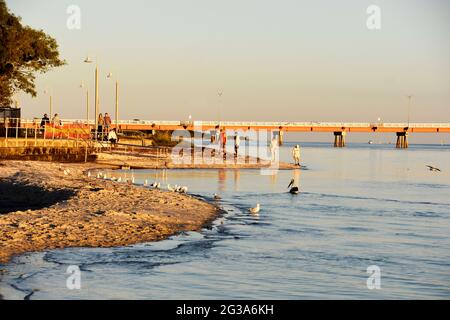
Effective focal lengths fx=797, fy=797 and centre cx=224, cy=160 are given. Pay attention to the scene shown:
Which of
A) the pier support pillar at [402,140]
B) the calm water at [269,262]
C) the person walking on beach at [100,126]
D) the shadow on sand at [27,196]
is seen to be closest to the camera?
the calm water at [269,262]

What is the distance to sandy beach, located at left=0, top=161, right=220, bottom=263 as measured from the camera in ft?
47.9

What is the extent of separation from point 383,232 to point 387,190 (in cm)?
1760

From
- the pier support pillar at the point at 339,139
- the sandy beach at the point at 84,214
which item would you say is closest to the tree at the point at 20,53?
the sandy beach at the point at 84,214

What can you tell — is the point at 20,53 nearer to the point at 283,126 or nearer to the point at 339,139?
the point at 283,126

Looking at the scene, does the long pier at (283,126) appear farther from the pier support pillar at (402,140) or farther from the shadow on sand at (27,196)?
the shadow on sand at (27,196)

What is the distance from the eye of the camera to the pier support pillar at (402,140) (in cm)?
18038

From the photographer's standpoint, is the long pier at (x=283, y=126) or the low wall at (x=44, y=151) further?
the long pier at (x=283, y=126)

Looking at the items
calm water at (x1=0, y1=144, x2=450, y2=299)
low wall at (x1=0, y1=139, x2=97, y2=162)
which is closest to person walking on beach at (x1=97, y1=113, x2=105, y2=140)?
low wall at (x1=0, y1=139, x2=97, y2=162)

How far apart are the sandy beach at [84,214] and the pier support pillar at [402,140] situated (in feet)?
516

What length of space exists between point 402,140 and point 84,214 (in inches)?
6795

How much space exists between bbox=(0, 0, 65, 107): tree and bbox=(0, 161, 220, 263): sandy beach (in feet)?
63.2
